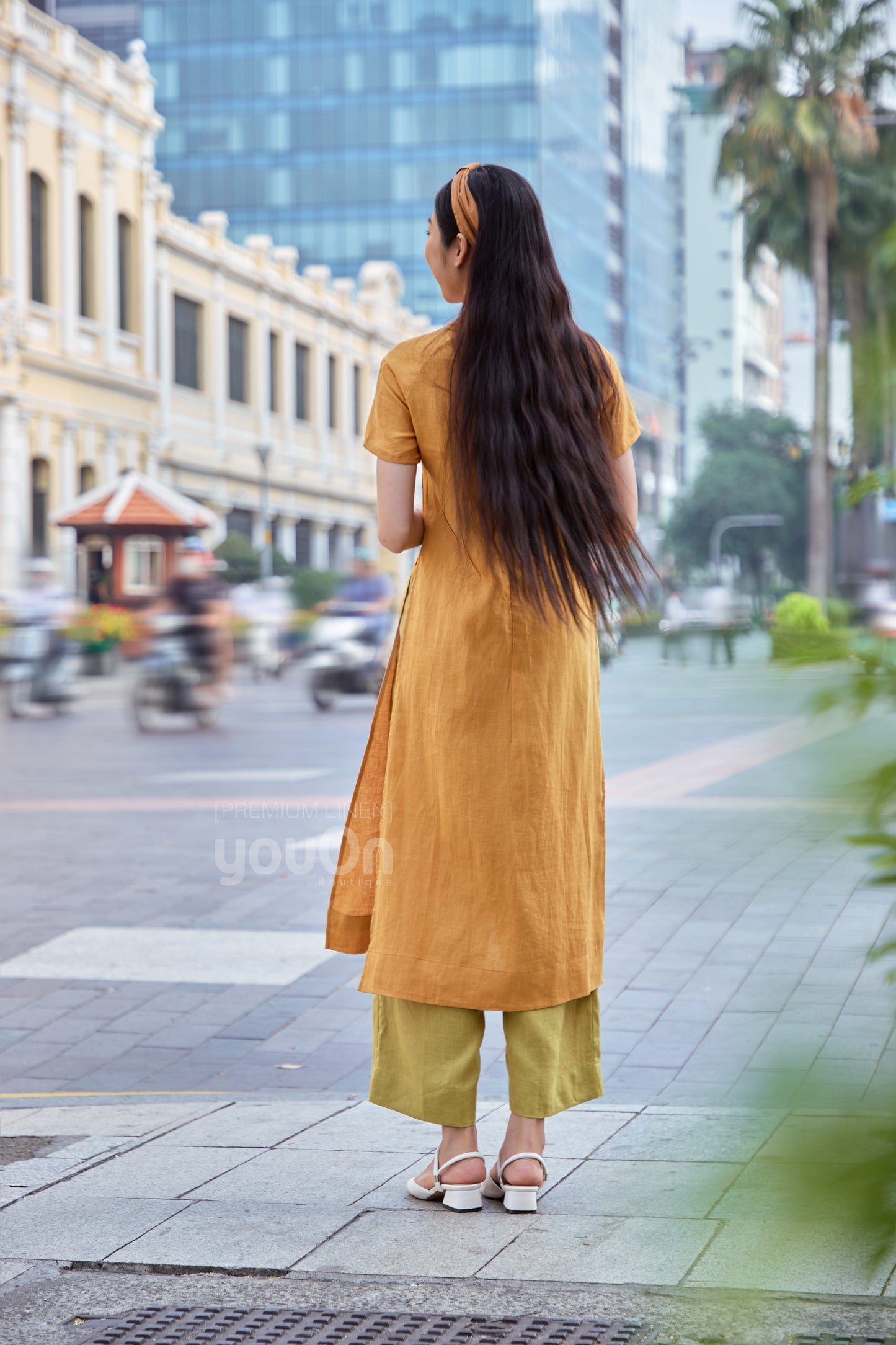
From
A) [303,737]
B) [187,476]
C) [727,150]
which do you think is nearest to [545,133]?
[187,476]

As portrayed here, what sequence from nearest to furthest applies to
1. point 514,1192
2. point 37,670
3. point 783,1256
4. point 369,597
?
point 783,1256 → point 514,1192 → point 37,670 → point 369,597

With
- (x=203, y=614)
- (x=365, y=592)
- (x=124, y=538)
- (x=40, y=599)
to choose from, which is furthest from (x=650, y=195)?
(x=203, y=614)

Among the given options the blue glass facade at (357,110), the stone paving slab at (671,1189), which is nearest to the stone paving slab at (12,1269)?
the stone paving slab at (671,1189)

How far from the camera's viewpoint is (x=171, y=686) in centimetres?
1825

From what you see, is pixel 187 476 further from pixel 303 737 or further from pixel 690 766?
pixel 690 766

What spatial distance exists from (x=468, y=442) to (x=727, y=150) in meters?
27.9

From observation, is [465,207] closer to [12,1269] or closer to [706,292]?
[12,1269]

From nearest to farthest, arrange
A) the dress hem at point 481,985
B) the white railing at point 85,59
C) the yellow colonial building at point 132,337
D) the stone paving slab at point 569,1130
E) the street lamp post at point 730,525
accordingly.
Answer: the dress hem at point 481,985 → the stone paving slab at point 569,1130 → the yellow colonial building at point 132,337 → the white railing at point 85,59 → the street lamp post at point 730,525

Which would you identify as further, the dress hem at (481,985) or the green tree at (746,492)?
the green tree at (746,492)

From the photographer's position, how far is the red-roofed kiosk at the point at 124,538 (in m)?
31.4

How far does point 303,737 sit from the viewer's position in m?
15.8

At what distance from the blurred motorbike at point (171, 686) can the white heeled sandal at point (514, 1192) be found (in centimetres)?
1484

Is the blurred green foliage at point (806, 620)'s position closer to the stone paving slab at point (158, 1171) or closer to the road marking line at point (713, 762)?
the road marking line at point (713, 762)

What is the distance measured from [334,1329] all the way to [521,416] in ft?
4.79
